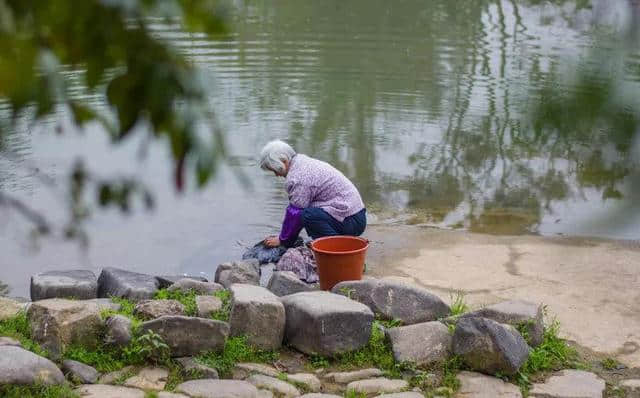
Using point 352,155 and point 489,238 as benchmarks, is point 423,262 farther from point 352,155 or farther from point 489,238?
point 352,155

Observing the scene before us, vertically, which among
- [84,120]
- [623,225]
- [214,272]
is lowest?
[214,272]

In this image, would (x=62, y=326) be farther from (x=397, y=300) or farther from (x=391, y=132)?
(x=391, y=132)

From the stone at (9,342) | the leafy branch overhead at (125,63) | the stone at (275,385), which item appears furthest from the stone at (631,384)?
the leafy branch overhead at (125,63)

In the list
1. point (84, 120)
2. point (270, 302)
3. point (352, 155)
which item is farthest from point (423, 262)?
point (84, 120)

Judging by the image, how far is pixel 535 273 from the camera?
19.1ft

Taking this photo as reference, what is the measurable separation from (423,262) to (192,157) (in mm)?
5037

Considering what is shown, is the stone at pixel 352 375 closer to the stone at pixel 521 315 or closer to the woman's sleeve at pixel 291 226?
the stone at pixel 521 315

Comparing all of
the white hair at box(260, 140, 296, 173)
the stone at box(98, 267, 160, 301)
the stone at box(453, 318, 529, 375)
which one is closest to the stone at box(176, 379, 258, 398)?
the stone at box(453, 318, 529, 375)

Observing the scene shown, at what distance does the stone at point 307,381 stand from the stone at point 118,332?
740mm

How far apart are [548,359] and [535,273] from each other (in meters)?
1.55

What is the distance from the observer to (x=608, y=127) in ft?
3.61

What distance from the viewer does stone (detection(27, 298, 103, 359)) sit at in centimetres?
402

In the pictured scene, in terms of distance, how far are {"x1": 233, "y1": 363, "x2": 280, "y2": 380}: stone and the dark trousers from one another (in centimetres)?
184

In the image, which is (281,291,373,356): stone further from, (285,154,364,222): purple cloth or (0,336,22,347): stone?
(285,154,364,222): purple cloth
